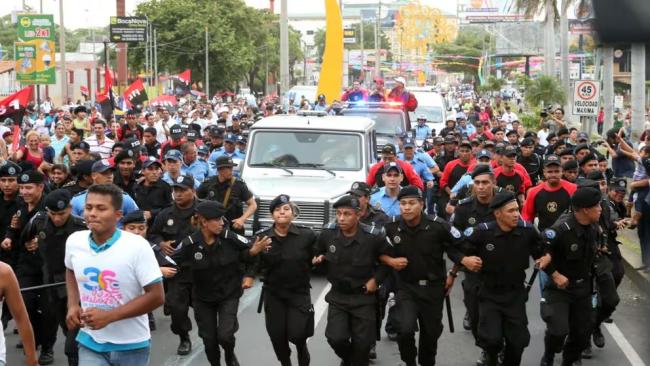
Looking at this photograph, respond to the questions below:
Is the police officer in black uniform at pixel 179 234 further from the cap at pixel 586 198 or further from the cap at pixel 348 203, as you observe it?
the cap at pixel 586 198

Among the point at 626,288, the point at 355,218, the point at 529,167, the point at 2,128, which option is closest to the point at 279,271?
the point at 355,218

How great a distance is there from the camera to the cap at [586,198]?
23.7 ft

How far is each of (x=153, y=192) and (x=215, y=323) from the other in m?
3.23

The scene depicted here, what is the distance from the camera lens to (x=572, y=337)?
24.6 feet

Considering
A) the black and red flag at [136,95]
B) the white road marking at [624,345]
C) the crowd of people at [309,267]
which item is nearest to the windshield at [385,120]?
the black and red flag at [136,95]

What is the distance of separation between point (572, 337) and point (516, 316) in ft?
2.26

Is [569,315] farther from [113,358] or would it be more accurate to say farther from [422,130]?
[422,130]

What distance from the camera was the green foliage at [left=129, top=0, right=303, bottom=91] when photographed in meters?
67.6

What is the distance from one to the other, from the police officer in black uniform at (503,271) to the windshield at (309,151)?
599 cm

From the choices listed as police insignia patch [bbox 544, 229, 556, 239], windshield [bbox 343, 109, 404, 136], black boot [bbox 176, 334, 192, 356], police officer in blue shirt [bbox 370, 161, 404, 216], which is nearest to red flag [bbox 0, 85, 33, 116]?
windshield [bbox 343, 109, 404, 136]

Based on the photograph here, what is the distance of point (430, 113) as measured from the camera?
84.5ft

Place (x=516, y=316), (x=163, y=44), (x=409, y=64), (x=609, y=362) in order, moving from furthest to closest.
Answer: (x=409, y=64) < (x=163, y=44) < (x=609, y=362) < (x=516, y=316)

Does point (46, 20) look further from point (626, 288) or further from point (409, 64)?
point (409, 64)

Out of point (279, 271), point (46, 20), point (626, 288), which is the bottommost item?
point (626, 288)
